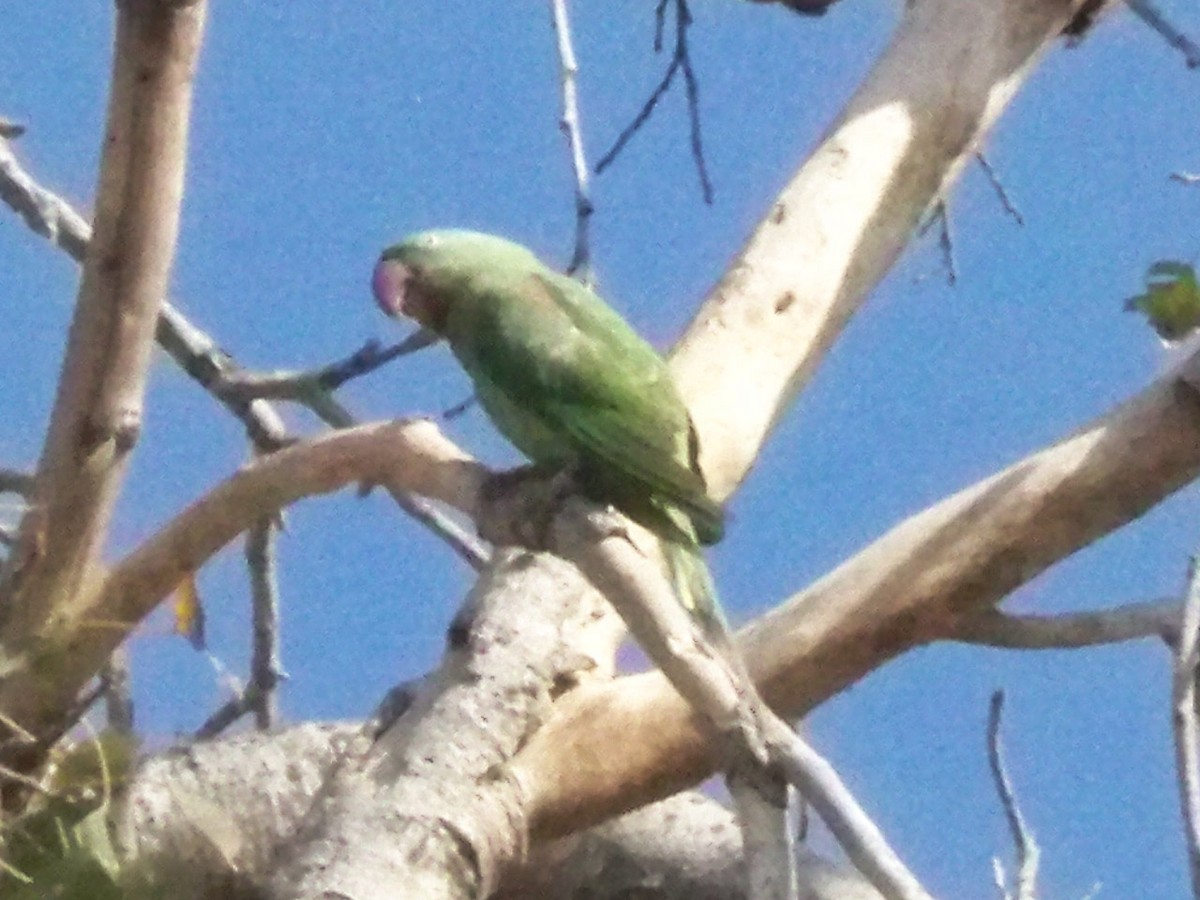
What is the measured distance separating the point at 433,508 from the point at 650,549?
0.58 m

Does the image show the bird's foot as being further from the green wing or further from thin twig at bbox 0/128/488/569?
thin twig at bbox 0/128/488/569

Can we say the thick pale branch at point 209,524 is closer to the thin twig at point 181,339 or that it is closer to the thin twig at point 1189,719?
the thin twig at point 181,339

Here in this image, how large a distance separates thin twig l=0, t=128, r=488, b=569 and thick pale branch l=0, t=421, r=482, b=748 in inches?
12.3

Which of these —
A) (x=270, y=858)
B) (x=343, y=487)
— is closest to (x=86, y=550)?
(x=343, y=487)

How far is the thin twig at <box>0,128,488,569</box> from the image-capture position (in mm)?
1996

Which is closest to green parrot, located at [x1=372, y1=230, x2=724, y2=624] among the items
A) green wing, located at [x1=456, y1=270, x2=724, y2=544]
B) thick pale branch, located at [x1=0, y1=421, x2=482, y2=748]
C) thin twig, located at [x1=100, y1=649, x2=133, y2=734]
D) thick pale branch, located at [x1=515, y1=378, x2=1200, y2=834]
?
green wing, located at [x1=456, y1=270, x2=724, y2=544]

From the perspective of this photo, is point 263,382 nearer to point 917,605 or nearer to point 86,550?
point 86,550

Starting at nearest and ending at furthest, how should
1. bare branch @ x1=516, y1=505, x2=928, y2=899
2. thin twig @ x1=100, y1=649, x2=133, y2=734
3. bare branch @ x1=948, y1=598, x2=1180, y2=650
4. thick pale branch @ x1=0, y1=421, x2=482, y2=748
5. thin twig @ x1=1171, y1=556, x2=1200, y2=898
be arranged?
bare branch @ x1=516, y1=505, x2=928, y2=899 → thin twig @ x1=1171, y1=556, x2=1200, y2=898 → bare branch @ x1=948, y1=598, x2=1180, y2=650 → thick pale branch @ x1=0, y1=421, x2=482, y2=748 → thin twig @ x1=100, y1=649, x2=133, y2=734

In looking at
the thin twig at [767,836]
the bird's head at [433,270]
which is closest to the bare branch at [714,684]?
the thin twig at [767,836]

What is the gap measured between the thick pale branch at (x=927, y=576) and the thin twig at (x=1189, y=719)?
14cm

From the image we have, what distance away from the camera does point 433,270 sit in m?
1.98

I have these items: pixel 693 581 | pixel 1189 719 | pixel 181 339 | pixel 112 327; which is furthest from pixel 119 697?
pixel 1189 719

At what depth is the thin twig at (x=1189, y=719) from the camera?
1089 mm

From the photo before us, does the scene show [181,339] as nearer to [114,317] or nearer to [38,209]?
[38,209]
